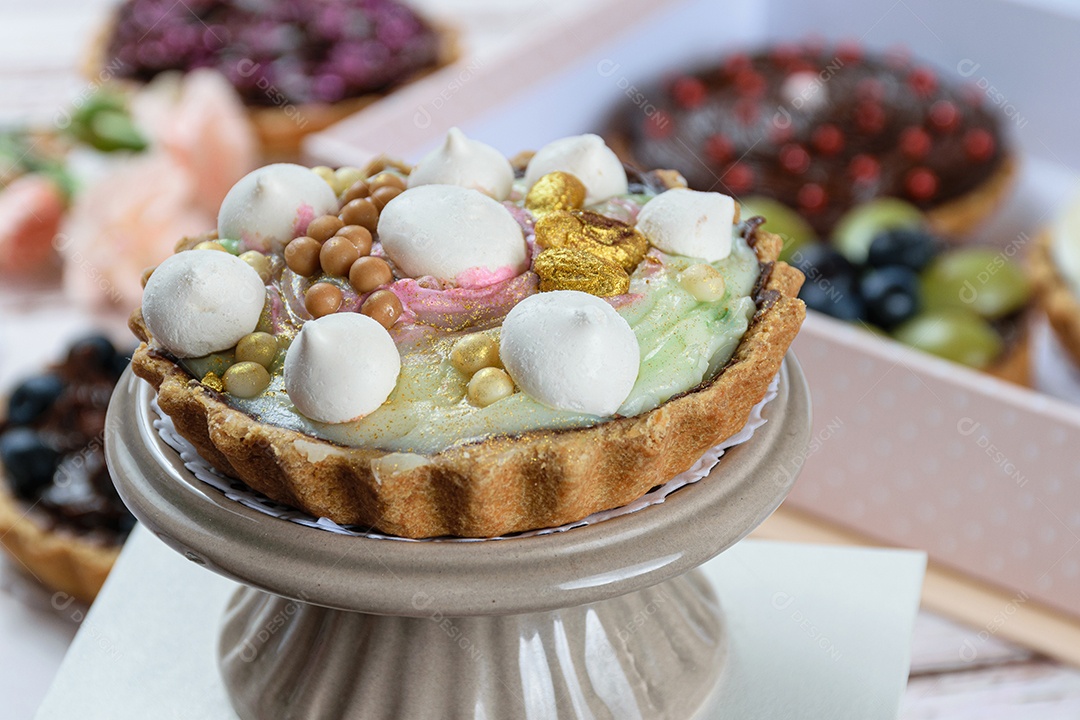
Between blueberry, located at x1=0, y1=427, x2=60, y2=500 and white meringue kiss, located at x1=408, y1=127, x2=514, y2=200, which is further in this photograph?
blueberry, located at x1=0, y1=427, x2=60, y2=500

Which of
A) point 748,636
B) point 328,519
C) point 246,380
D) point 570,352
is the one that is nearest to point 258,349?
point 246,380

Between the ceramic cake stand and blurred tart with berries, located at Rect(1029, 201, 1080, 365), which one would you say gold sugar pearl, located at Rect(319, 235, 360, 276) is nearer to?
the ceramic cake stand

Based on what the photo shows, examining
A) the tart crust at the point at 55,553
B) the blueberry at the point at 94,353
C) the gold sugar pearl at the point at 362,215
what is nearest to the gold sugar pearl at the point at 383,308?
the gold sugar pearl at the point at 362,215

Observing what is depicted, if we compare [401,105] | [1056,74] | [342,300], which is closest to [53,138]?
[401,105]

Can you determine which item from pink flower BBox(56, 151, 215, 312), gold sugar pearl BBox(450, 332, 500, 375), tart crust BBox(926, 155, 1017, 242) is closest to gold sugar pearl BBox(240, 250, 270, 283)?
gold sugar pearl BBox(450, 332, 500, 375)

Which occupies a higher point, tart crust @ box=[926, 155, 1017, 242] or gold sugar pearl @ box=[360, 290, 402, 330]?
gold sugar pearl @ box=[360, 290, 402, 330]

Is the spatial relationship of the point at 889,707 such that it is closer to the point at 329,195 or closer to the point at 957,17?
the point at 329,195

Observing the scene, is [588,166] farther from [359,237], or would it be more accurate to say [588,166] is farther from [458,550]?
[458,550]
